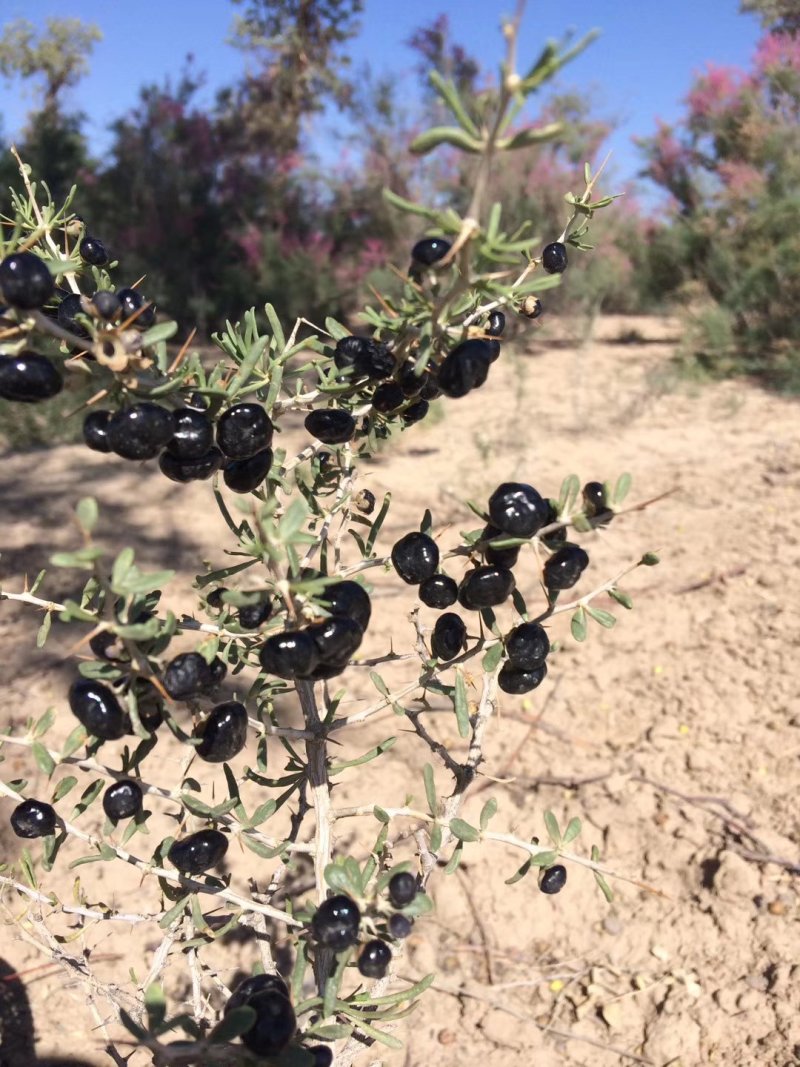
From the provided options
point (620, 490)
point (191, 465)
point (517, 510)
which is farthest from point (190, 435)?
point (620, 490)

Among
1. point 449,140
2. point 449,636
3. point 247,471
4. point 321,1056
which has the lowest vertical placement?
point 321,1056

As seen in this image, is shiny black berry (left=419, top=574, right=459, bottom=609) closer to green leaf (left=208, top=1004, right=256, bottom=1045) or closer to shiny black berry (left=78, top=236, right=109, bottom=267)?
green leaf (left=208, top=1004, right=256, bottom=1045)

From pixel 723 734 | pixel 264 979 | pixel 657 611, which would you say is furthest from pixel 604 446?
pixel 264 979

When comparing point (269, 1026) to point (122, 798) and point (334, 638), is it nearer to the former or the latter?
point (122, 798)

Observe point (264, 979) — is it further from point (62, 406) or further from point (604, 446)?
point (62, 406)

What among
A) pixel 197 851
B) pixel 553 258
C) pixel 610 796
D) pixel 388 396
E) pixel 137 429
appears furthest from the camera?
pixel 610 796

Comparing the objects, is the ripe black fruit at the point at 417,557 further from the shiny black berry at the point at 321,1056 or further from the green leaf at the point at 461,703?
the shiny black berry at the point at 321,1056

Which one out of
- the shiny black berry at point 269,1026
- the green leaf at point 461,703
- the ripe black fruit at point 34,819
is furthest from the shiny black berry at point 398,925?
the ripe black fruit at point 34,819
